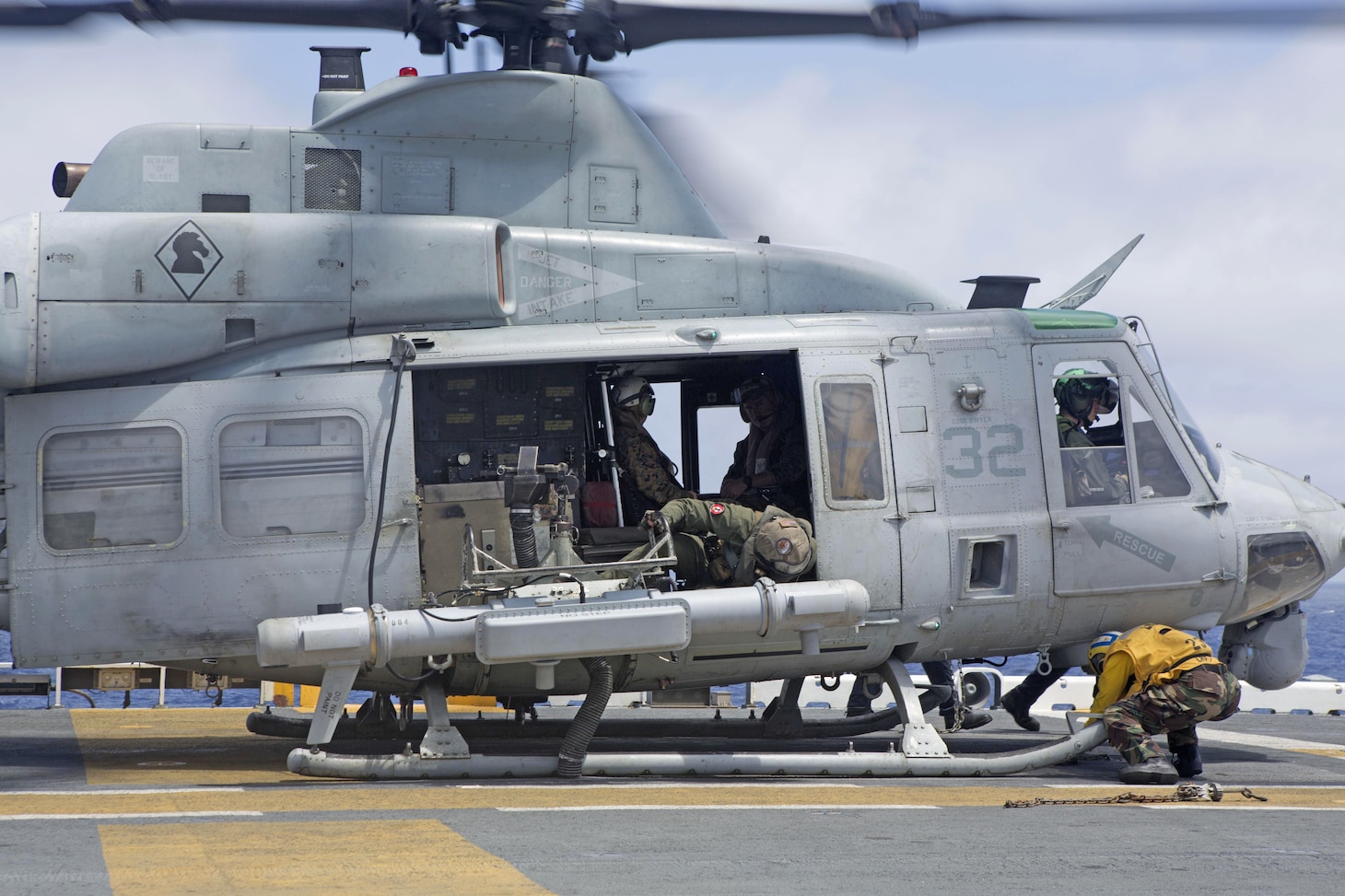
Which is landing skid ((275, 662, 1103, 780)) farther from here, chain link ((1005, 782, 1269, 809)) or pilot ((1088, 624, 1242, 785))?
chain link ((1005, 782, 1269, 809))

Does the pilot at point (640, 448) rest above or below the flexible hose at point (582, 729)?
above

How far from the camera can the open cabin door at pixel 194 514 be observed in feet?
26.3

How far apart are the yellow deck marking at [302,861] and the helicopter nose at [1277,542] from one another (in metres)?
6.39

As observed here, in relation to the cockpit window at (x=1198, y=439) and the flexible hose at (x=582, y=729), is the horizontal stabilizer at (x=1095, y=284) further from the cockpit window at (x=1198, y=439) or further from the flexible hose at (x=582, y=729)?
the flexible hose at (x=582, y=729)


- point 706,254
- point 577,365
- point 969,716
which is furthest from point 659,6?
point 969,716

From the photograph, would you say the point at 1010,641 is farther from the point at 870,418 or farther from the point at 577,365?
the point at 577,365

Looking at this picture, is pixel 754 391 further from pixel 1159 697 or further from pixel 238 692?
pixel 238 692

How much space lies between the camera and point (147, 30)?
732cm

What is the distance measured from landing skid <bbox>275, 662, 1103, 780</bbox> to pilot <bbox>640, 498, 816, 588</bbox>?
3.90 feet

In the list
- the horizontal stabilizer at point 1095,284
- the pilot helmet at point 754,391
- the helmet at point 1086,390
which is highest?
the horizontal stabilizer at point 1095,284

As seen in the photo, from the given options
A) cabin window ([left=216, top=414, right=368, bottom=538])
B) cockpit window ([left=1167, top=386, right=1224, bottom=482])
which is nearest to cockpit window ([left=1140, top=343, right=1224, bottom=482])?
cockpit window ([left=1167, top=386, right=1224, bottom=482])

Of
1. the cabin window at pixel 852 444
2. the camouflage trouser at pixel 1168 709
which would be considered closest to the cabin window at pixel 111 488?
the cabin window at pixel 852 444

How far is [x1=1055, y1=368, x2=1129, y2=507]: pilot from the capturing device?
916 centimetres

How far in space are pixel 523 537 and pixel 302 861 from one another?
296 centimetres
